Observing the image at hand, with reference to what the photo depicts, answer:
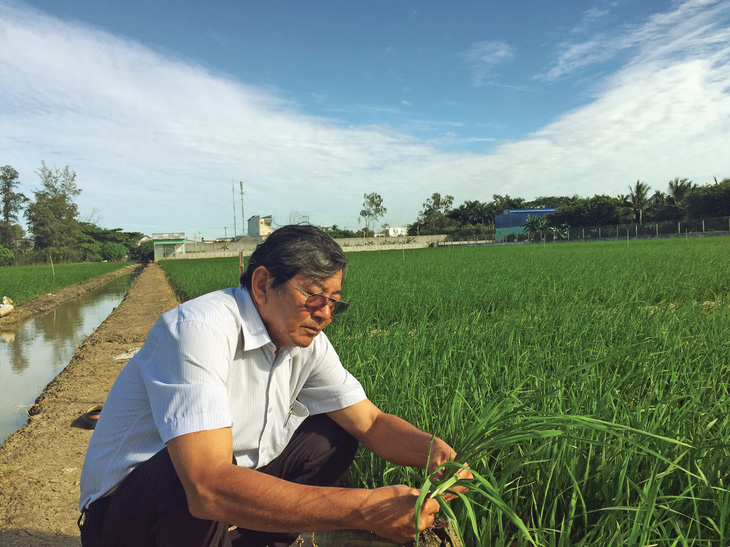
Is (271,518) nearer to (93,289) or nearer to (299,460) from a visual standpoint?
(299,460)

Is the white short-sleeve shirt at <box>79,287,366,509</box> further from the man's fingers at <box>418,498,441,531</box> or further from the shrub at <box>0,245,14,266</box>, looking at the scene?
the shrub at <box>0,245,14,266</box>

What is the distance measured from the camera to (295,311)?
1.26 meters

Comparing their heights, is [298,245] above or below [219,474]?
above

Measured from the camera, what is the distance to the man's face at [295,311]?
1243 millimetres

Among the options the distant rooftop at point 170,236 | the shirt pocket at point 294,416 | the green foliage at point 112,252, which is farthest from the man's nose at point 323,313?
the green foliage at point 112,252

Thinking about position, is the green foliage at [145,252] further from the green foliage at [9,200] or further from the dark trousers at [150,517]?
the dark trousers at [150,517]

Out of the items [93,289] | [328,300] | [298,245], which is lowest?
[93,289]

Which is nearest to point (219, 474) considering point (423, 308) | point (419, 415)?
point (419, 415)

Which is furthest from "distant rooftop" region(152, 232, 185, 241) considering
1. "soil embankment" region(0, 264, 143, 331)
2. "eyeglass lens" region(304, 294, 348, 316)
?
"eyeglass lens" region(304, 294, 348, 316)

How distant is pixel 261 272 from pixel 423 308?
3.71 meters

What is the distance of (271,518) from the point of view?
40.0 inches

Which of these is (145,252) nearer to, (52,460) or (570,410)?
(52,460)

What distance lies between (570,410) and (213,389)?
1338 millimetres

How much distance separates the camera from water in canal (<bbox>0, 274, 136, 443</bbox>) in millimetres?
3820
